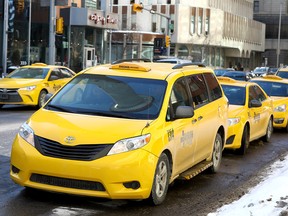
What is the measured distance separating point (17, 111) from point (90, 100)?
11670 mm

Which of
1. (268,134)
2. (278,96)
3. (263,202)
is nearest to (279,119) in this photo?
(278,96)

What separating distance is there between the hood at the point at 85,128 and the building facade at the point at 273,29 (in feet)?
365

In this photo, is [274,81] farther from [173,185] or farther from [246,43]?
[246,43]

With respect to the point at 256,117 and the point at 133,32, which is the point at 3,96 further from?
the point at 133,32

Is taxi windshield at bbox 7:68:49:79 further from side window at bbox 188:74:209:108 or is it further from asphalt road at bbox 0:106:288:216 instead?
side window at bbox 188:74:209:108

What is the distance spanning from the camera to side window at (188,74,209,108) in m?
8.45

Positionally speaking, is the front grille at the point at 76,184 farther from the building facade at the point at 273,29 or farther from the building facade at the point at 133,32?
the building facade at the point at 273,29

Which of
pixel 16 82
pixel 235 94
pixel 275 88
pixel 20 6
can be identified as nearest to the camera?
pixel 235 94

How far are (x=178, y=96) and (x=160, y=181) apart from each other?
55.1 inches

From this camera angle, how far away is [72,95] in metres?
7.82

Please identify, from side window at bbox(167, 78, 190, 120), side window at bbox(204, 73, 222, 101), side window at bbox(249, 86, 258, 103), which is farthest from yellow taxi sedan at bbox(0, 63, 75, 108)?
side window at bbox(167, 78, 190, 120)

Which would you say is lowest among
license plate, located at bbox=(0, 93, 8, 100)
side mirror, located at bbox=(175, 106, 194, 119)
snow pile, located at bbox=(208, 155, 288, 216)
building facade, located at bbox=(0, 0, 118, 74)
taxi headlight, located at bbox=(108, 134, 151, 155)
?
snow pile, located at bbox=(208, 155, 288, 216)

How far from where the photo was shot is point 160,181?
23.0 ft

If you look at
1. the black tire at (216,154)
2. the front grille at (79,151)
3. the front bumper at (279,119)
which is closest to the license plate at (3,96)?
the front bumper at (279,119)
